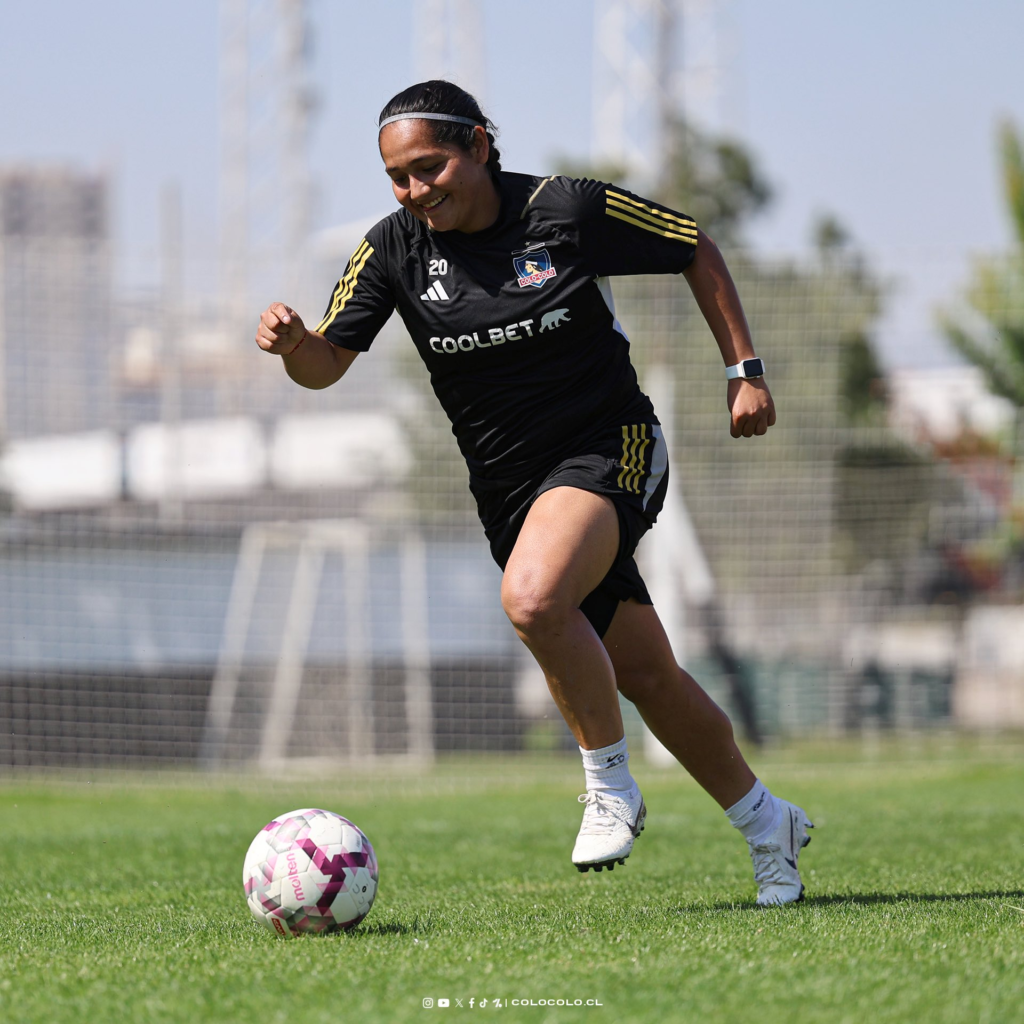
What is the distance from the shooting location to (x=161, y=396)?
45.8ft

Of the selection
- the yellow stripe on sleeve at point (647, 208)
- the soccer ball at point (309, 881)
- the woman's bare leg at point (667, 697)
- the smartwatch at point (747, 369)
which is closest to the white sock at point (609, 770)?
the woman's bare leg at point (667, 697)

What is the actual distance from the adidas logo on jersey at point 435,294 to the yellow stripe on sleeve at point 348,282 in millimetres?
273

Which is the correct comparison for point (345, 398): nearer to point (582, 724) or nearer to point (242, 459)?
point (242, 459)

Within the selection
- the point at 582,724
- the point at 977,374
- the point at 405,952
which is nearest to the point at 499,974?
the point at 405,952

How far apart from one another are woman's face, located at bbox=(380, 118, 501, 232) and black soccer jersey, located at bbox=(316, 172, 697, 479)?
0.12 meters

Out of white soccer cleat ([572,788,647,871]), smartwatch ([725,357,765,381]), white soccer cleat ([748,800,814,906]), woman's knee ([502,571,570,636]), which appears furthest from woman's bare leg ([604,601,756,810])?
smartwatch ([725,357,765,381])

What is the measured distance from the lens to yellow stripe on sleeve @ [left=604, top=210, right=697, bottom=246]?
4.00 m

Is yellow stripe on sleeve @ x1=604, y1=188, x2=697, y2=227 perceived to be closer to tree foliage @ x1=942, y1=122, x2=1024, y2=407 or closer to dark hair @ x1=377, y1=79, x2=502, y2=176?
dark hair @ x1=377, y1=79, x2=502, y2=176

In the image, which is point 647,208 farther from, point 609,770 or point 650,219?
point 609,770

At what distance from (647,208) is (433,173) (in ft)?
2.15

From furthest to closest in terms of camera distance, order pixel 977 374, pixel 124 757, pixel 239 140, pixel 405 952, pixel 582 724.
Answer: pixel 239 140
pixel 977 374
pixel 124 757
pixel 582 724
pixel 405 952

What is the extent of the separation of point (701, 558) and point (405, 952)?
Answer: 12.1 metres

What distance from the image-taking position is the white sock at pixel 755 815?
4.08 m

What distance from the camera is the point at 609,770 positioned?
12.3ft
